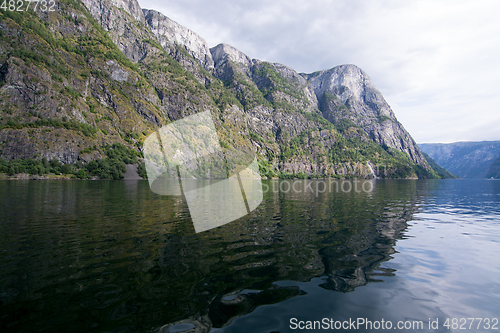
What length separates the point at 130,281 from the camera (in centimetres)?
830

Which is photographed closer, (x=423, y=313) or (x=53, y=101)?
(x=423, y=313)

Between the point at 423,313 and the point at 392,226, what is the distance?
14321 mm

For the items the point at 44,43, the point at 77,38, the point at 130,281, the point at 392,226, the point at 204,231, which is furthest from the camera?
the point at 77,38

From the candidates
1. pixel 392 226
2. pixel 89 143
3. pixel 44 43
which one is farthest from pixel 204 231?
pixel 44 43

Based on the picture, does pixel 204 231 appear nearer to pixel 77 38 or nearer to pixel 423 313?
pixel 423 313

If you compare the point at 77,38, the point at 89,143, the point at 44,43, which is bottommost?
the point at 89,143

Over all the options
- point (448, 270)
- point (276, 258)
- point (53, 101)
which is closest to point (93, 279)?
point (276, 258)

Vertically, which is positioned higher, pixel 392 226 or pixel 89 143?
pixel 89 143

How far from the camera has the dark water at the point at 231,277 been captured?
245 inches

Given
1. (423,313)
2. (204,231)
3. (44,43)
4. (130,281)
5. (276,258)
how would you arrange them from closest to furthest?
(423,313) < (130,281) < (276,258) < (204,231) < (44,43)

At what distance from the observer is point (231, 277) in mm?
8906

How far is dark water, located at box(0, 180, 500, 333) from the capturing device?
623cm

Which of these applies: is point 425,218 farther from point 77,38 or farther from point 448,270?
point 77,38

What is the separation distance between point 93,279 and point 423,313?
38.0ft
